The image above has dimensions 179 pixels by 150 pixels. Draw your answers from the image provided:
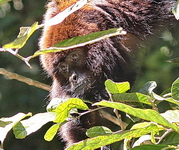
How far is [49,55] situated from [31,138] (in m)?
1.39

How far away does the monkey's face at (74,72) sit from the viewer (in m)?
2.52

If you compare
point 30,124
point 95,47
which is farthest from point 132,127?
point 95,47

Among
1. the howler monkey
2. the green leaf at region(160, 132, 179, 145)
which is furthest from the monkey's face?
the green leaf at region(160, 132, 179, 145)

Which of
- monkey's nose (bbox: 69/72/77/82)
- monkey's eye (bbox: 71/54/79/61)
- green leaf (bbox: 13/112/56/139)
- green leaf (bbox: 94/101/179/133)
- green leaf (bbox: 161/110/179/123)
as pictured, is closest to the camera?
green leaf (bbox: 94/101/179/133)

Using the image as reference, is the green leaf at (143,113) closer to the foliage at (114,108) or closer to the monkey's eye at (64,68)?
the foliage at (114,108)

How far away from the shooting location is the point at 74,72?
2566 millimetres

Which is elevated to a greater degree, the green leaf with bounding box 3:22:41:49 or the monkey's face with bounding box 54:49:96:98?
the green leaf with bounding box 3:22:41:49

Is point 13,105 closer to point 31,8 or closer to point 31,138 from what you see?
point 31,138

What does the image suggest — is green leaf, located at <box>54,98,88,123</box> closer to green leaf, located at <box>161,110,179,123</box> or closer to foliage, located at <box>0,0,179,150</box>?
foliage, located at <box>0,0,179,150</box>

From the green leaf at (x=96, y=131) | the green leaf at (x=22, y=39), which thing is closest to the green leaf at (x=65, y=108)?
the green leaf at (x=96, y=131)

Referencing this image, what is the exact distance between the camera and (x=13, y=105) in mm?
3574

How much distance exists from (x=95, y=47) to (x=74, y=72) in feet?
0.66

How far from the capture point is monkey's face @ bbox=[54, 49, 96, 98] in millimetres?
2520

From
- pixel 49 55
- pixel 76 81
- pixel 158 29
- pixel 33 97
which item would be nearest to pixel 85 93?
pixel 76 81
